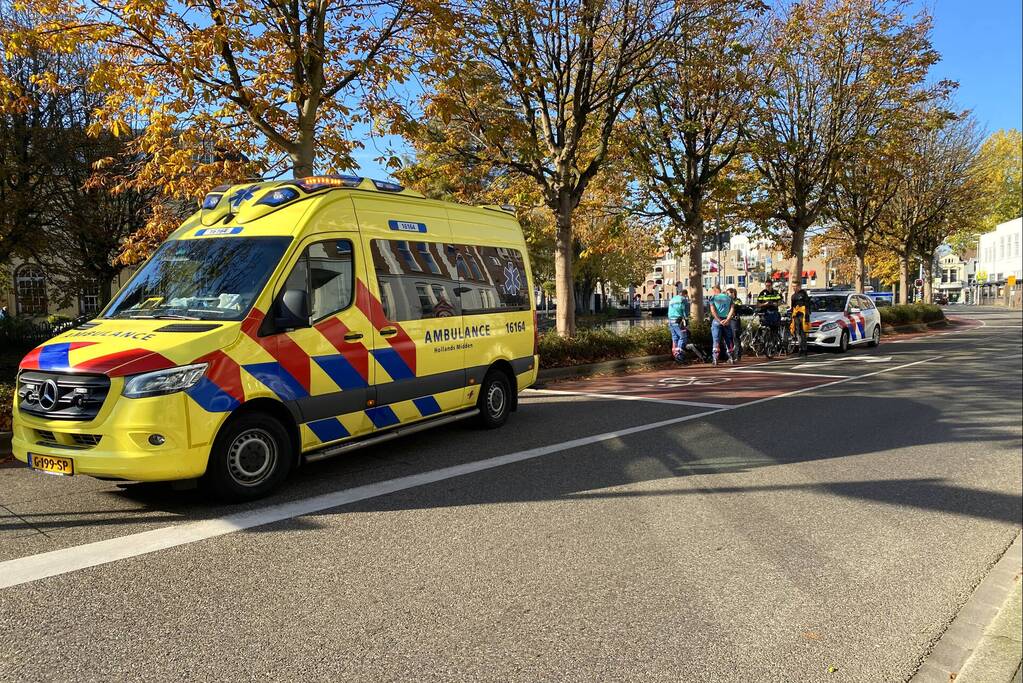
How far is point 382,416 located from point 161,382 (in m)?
2.21

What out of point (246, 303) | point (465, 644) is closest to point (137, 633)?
point (465, 644)

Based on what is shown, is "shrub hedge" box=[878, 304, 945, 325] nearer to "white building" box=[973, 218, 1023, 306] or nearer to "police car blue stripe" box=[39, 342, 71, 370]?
"police car blue stripe" box=[39, 342, 71, 370]

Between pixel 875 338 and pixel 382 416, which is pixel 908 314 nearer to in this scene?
pixel 875 338

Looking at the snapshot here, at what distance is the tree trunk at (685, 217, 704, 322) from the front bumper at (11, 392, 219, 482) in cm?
1662

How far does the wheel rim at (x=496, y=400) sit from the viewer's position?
8486 millimetres

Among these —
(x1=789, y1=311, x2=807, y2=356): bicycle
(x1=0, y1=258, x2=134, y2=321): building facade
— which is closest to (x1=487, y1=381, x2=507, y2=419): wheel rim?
(x1=789, y1=311, x2=807, y2=356): bicycle

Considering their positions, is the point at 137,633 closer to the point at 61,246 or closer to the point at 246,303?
the point at 246,303

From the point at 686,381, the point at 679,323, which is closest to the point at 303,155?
the point at 686,381

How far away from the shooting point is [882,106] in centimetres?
2327

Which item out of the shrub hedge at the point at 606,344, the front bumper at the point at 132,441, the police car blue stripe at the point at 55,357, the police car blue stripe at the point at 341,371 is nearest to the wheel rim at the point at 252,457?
the front bumper at the point at 132,441

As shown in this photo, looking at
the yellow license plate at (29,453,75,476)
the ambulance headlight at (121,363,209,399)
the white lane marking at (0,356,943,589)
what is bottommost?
the white lane marking at (0,356,943,589)

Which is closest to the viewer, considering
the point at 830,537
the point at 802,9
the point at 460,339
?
the point at 830,537

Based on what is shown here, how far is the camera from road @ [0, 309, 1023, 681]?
10.5 ft

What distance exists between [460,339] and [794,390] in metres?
7.04
